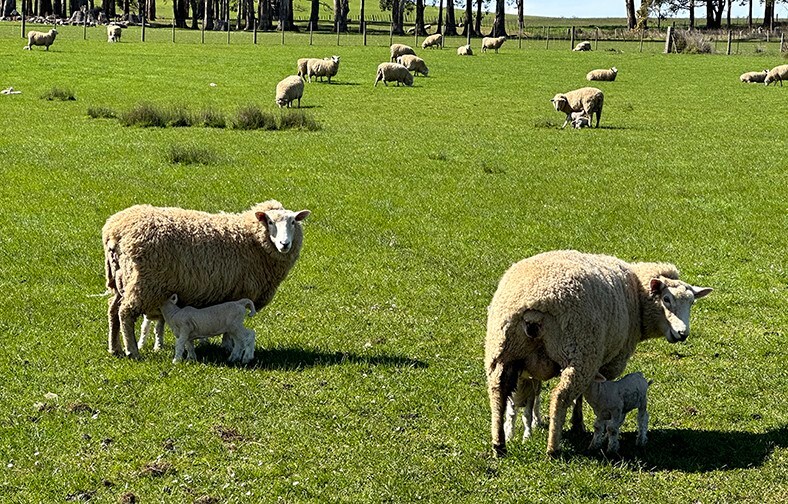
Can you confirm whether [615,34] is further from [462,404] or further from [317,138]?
[462,404]

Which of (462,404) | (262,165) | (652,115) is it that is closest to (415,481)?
(462,404)

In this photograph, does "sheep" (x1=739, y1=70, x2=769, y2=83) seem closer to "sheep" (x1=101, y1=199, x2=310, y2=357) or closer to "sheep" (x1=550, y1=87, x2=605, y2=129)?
"sheep" (x1=550, y1=87, x2=605, y2=129)

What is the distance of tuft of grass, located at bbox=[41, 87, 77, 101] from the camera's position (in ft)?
117

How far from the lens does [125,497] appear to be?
23.8 ft

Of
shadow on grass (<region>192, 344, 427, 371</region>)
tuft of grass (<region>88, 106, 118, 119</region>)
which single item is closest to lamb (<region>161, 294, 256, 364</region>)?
shadow on grass (<region>192, 344, 427, 371</region>)

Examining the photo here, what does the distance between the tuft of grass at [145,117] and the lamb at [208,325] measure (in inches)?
798

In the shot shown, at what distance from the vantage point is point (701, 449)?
27.6ft

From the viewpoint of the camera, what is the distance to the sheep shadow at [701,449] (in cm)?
807

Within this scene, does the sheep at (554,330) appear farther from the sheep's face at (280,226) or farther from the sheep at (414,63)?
the sheep at (414,63)

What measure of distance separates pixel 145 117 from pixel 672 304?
23.9 m

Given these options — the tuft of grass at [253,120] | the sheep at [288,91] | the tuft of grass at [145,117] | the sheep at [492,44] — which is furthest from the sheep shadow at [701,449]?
the sheep at [492,44]

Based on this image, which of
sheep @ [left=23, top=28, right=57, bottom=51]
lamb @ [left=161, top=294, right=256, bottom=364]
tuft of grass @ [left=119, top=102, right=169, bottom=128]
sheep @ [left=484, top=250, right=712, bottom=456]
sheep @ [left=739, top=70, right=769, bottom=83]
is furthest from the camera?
sheep @ [left=23, top=28, right=57, bottom=51]

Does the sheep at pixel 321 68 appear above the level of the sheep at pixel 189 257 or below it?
above

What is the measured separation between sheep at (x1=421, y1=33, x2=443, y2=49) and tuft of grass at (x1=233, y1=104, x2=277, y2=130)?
41.6 meters
